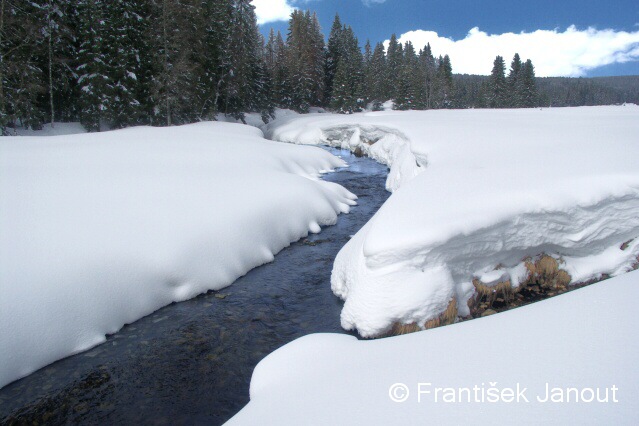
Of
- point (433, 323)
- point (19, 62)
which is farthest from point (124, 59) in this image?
point (433, 323)

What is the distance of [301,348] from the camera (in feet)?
14.3

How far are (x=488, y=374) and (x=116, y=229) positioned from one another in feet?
24.0

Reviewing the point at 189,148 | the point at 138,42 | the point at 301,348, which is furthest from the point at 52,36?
the point at 301,348

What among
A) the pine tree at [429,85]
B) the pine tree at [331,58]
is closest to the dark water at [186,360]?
the pine tree at [331,58]

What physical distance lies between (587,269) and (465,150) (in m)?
5.35

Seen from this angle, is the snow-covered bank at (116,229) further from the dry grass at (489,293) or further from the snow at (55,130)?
the snow at (55,130)

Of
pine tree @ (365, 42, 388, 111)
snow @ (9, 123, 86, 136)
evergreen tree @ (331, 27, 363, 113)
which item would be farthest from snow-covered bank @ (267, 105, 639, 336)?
pine tree @ (365, 42, 388, 111)

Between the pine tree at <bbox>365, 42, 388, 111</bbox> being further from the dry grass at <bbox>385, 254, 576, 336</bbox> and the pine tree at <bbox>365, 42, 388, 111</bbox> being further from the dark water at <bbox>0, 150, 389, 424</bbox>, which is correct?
the dark water at <bbox>0, 150, 389, 424</bbox>

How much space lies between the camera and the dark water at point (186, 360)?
4.39 m

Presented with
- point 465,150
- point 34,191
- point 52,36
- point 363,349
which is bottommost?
point 363,349

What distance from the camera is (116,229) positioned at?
715 cm

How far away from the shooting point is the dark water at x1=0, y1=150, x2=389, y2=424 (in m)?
4.39

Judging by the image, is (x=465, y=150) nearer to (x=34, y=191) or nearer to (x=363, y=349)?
(x=363, y=349)

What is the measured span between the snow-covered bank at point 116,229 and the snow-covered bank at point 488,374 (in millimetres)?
3782
